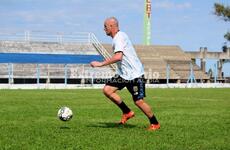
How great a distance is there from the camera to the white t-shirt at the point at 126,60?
9234mm

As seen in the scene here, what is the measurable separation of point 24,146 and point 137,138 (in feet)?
5.78

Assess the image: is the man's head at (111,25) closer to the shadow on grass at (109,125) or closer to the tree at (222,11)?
the shadow on grass at (109,125)

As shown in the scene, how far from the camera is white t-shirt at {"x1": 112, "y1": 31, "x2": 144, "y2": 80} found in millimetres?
9234

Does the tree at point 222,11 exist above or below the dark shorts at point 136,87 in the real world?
above

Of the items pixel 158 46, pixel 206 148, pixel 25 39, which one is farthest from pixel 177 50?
pixel 206 148

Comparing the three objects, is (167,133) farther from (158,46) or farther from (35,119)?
(158,46)

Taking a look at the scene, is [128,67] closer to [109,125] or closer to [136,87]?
[136,87]

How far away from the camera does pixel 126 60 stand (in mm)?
9289

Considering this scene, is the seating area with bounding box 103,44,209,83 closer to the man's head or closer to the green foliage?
the green foliage

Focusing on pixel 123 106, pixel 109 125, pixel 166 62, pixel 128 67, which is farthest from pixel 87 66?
pixel 128 67

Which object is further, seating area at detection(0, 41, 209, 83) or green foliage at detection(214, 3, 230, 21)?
green foliage at detection(214, 3, 230, 21)

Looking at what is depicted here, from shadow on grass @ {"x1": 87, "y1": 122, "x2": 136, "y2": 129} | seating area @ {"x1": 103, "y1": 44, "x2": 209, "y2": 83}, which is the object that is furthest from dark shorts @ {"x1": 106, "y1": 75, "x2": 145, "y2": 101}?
seating area @ {"x1": 103, "y1": 44, "x2": 209, "y2": 83}

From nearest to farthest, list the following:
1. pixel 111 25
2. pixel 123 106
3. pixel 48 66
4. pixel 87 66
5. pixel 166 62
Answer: pixel 111 25 → pixel 123 106 → pixel 48 66 → pixel 87 66 → pixel 166 62

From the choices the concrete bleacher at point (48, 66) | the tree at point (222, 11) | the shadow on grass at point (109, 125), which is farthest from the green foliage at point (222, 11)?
the shadow on grass at point (109, 125)
